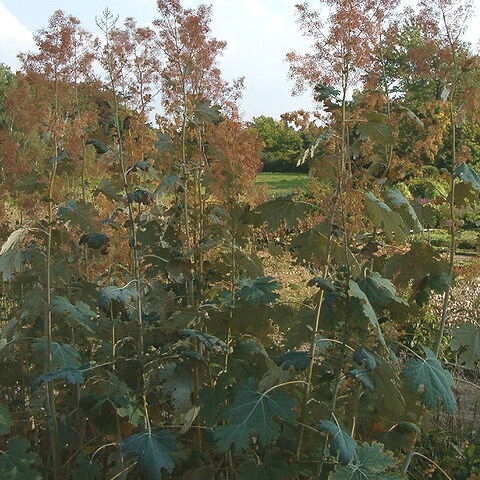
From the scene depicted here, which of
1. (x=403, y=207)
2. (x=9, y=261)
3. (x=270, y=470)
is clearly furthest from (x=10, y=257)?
(x=403, y=207)

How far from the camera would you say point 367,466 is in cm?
263

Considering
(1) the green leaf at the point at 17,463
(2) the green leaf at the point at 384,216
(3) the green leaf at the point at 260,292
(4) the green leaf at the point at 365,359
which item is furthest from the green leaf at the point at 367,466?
(1) the green leaf at the point at 17,463

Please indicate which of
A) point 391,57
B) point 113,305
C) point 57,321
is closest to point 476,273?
point 391,57

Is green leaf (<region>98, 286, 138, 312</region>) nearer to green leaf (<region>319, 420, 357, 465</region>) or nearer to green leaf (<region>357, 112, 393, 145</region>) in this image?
green leaf (<region>319, 420, 357, 465</region>)

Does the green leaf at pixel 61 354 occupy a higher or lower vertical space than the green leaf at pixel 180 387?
higher

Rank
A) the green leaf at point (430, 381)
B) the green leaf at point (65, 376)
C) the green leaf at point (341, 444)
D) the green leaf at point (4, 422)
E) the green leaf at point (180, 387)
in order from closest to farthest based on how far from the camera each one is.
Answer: the green leaf at point (341, 444), the green leaf at point (65, 376), the green leaf at point (430, 381), the green leaf at point (4, 422), the green leaf at point (180, 387)

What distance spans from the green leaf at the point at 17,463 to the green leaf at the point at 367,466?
3.96 feet

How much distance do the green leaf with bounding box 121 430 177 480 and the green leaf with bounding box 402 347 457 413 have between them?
0.95m

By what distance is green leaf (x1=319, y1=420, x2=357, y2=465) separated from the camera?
2.47 metres

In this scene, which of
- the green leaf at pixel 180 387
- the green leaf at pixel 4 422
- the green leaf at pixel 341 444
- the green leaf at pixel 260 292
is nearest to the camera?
the green leaf at pixel 341 444

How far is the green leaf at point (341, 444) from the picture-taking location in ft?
8.10

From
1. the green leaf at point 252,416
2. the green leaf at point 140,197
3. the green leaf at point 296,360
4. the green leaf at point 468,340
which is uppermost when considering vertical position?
the green leaf at point 140,197

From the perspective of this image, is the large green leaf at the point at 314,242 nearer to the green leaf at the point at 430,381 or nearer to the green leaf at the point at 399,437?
the green leaf at the point at 430,381

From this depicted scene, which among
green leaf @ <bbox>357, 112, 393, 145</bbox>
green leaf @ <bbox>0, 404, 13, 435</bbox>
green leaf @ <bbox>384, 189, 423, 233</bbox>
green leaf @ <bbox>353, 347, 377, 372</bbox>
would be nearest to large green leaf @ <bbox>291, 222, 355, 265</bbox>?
green leaf @ <bbox>384, 189, 423, 233</bbox>
